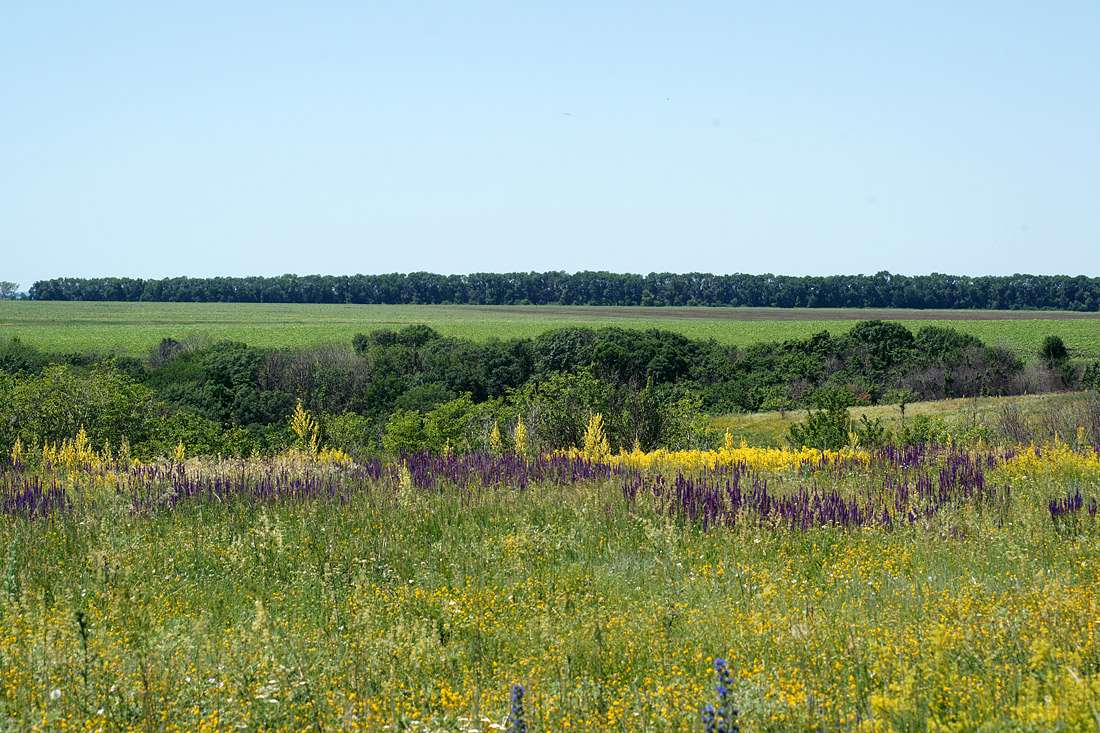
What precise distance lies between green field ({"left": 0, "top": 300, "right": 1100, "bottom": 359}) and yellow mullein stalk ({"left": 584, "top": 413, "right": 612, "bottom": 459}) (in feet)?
197

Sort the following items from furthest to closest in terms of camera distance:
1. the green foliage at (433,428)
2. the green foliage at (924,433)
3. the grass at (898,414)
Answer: the grass at (898,414) → the green foliage at (433,428) → the green foliage at (924,433)

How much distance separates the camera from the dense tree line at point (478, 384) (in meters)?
15.8

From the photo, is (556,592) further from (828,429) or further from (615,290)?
(615,290)

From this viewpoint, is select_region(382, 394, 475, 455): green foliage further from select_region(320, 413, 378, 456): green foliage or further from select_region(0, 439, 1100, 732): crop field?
select_region(0, 439, 1100, 732): crop field

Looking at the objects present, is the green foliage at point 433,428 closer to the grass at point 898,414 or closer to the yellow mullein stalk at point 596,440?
the yellow mullein stalk at point 596,440

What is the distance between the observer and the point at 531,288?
174 metres

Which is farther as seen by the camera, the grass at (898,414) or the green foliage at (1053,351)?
the green foliage at (1053,351)

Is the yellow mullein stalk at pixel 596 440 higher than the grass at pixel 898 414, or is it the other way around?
the yellow mullein stalk at pixel 596 440

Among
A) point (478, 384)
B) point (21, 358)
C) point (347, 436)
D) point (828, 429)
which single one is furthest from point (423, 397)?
point (828, 429)

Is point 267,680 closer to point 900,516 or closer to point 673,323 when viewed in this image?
point 900,516

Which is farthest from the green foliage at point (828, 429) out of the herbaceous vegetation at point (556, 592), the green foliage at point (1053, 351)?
the green foliage at point (1053, 351)

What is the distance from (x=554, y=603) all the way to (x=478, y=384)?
5852 cm

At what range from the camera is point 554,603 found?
16.8ft

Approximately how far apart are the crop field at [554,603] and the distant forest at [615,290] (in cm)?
15920
